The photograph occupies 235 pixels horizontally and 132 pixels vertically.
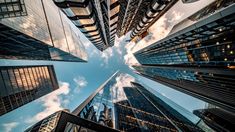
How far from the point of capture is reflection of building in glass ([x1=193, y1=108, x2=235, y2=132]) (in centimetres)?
6734

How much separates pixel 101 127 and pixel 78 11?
2460 cm

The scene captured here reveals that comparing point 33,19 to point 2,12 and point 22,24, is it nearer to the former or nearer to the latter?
point 22,24

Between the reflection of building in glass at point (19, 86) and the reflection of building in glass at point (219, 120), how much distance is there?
253 ft

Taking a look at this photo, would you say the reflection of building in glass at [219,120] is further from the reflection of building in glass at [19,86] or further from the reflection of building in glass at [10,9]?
the reflection of building in glass at [19,86]

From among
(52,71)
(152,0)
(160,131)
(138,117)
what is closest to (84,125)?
(152,0)

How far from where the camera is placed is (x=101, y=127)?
584 cm

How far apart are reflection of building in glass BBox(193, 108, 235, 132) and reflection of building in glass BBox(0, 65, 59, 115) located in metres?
77.2

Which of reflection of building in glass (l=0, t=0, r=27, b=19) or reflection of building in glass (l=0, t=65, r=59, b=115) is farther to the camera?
reflection of building in glass (l=0, t=65, r=59, b=115)

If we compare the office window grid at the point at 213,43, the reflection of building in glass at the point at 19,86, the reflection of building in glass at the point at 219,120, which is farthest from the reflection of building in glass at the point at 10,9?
the reflection of building in glass at the point at 219,120

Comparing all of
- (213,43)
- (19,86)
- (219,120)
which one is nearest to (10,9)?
(213,43)

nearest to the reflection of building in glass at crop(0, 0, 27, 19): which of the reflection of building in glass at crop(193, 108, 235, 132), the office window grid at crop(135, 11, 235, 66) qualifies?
the office window grid at crop(135, 11, 235, 66)

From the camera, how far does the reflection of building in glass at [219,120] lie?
67.3 m

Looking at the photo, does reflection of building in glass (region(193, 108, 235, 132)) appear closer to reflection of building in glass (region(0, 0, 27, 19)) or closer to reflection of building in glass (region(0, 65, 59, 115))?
reflection of building in glass (region(0, 0, 27, 19))

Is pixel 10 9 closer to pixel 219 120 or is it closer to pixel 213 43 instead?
pixel 213 43
